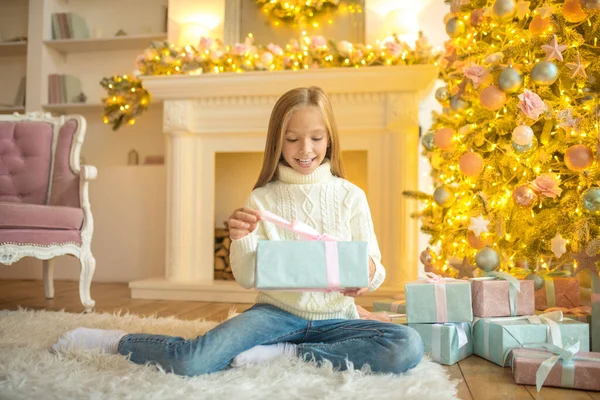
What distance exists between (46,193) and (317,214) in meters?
2.12

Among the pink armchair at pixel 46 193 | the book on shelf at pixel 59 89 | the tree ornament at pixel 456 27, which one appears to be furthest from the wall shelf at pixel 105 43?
the tree ornament at pixel 456 27

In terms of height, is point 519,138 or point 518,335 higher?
point 519,138

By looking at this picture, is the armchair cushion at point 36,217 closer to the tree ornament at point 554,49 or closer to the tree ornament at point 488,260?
the tree ornament at point 488,260

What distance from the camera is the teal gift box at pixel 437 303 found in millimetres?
1752

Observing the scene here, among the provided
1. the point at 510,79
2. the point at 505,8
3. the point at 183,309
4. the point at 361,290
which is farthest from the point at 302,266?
the point at 183,309

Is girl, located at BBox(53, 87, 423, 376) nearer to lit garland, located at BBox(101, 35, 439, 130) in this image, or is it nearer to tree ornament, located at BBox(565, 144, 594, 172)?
tree ornament, located at BBox(565, 144, 594, 172)

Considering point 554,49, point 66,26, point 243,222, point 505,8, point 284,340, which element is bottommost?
point 284,340

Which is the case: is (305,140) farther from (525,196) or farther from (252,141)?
(252,141)

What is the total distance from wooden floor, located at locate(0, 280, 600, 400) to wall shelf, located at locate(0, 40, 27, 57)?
1885 mm

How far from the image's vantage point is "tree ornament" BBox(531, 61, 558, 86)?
6.48 feet

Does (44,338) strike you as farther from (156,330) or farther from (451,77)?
(451,77)

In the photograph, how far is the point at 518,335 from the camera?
1.66 meters

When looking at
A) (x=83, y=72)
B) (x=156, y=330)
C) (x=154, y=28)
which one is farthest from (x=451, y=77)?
(x=83, y=72)

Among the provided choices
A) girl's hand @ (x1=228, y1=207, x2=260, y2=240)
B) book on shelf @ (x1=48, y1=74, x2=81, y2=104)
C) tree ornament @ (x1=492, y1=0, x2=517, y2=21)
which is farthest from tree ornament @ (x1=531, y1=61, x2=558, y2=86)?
book on shelf @ (x1=48, y1=74, x2=81, y2=104)
